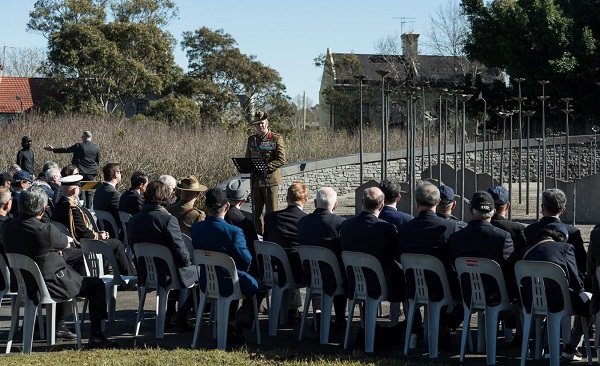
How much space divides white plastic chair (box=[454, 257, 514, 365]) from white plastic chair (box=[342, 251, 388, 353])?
2.49 feet

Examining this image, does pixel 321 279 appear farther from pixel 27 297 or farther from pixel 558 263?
pixel 27 297

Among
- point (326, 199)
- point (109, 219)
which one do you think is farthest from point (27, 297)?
point (109, 219)

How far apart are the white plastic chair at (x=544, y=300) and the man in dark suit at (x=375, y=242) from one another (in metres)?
1.27

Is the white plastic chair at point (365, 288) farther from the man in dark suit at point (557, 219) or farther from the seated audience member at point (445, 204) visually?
the man in dark suit at point (557, 219)

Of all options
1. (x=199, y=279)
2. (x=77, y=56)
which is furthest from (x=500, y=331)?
(x=77, y=56)

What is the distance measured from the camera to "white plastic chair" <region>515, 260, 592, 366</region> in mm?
7973

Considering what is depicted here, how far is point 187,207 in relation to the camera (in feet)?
35.9

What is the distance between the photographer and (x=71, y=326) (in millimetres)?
10555

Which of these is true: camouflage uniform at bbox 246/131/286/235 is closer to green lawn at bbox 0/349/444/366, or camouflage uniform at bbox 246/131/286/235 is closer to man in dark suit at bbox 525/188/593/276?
green lawn at bbox 0/349/444/366

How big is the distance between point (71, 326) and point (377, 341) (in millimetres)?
3367

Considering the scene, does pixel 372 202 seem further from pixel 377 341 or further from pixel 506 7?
pixel 506 7

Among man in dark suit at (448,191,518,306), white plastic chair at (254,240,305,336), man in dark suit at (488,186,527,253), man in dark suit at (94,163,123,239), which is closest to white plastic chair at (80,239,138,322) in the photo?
white plastic chair at (254,240,305,336)

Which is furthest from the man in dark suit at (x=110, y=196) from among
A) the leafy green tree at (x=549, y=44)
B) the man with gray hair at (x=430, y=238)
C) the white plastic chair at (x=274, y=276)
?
the leafy green tree at (x=549, y=44)

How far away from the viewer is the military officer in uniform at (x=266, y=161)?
14.8 meters
